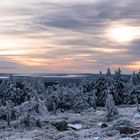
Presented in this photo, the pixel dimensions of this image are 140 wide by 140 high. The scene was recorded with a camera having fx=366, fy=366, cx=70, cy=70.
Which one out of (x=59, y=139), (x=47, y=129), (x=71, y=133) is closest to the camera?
(x=59, y=139)

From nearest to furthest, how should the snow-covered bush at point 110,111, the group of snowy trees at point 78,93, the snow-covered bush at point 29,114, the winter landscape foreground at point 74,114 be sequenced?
the winter landscape foreground at point 74,114 → the snow-covered bush at point 29,114 → the snow-covered bush at point 110,111 → the group of snowy trees at point 78,93

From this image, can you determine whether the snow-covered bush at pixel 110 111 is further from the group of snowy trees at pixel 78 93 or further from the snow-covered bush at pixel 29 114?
the snow-covered bush at pixel 29 114

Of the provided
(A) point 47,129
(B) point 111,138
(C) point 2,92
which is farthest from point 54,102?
(B) point 111,138

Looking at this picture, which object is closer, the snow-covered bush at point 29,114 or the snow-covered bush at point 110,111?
the snow-covered bush at point 29,114

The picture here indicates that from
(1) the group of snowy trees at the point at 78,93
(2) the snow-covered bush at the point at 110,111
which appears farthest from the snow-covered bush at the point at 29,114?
(1) the group of snowy trees at the point at 78,93

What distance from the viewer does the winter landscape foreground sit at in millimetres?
38875

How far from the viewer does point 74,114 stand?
63.1 metres

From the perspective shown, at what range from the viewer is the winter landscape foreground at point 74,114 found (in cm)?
3888

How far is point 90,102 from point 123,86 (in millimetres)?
12902

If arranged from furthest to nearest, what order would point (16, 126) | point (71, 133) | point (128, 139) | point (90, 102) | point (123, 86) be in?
1. point (123, 86)
2. point (90, 102)
3. point (16, 126)
4. point (71, 133)
5. point (128, 139)

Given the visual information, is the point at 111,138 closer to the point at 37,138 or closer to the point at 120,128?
the point at 120,128

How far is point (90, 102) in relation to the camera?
75938 millimetres

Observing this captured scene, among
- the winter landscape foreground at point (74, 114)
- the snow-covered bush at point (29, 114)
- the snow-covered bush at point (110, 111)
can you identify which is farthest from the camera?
the snow-covered bush at point (110, 111)

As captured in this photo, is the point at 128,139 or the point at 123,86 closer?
the point at 128,139
